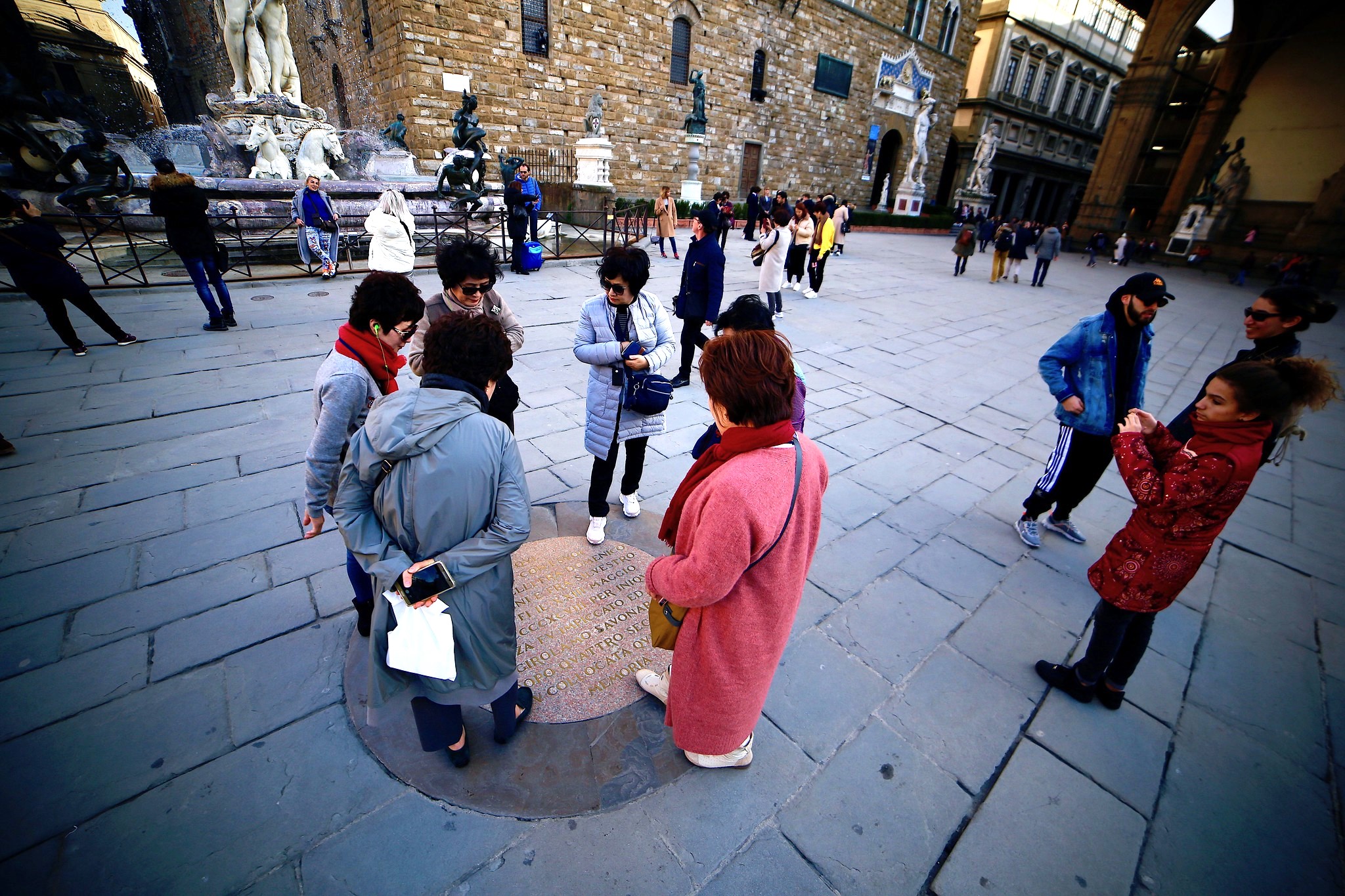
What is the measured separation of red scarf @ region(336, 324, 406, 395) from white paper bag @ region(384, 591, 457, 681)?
104 centimetres

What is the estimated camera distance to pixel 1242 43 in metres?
20.9

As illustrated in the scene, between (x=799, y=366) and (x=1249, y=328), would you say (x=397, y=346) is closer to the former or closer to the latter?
(x=1249, y=328)

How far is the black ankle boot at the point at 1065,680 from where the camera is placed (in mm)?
2465

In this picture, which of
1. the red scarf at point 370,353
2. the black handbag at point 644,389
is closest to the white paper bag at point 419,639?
the red scarf at point 370,353

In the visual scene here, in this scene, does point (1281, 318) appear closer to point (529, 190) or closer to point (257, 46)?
point (529, 190)

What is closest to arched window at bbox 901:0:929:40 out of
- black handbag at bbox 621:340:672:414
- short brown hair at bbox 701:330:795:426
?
black handbag at bbox 621:340:672:414

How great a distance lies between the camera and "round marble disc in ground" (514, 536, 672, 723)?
236 cm

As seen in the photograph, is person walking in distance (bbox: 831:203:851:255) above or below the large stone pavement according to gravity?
above

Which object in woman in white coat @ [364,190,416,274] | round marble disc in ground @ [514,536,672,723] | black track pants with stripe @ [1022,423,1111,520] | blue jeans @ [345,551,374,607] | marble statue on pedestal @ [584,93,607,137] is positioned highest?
marble statue on pedestal @ [584,93,607,137]

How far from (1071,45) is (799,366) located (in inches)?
1757

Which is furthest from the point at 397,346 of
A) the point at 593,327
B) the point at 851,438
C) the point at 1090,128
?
the point at 1090,128

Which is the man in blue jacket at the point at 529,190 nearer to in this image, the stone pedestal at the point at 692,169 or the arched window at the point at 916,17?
the stone pedestal at the point at 692,169

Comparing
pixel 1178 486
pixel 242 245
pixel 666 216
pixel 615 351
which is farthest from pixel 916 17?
pixel 1178 486

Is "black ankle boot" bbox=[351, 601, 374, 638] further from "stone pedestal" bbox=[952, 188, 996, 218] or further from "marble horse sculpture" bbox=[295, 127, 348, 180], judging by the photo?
"stone pedestal" bbox=[952, 188, 996, 218]
